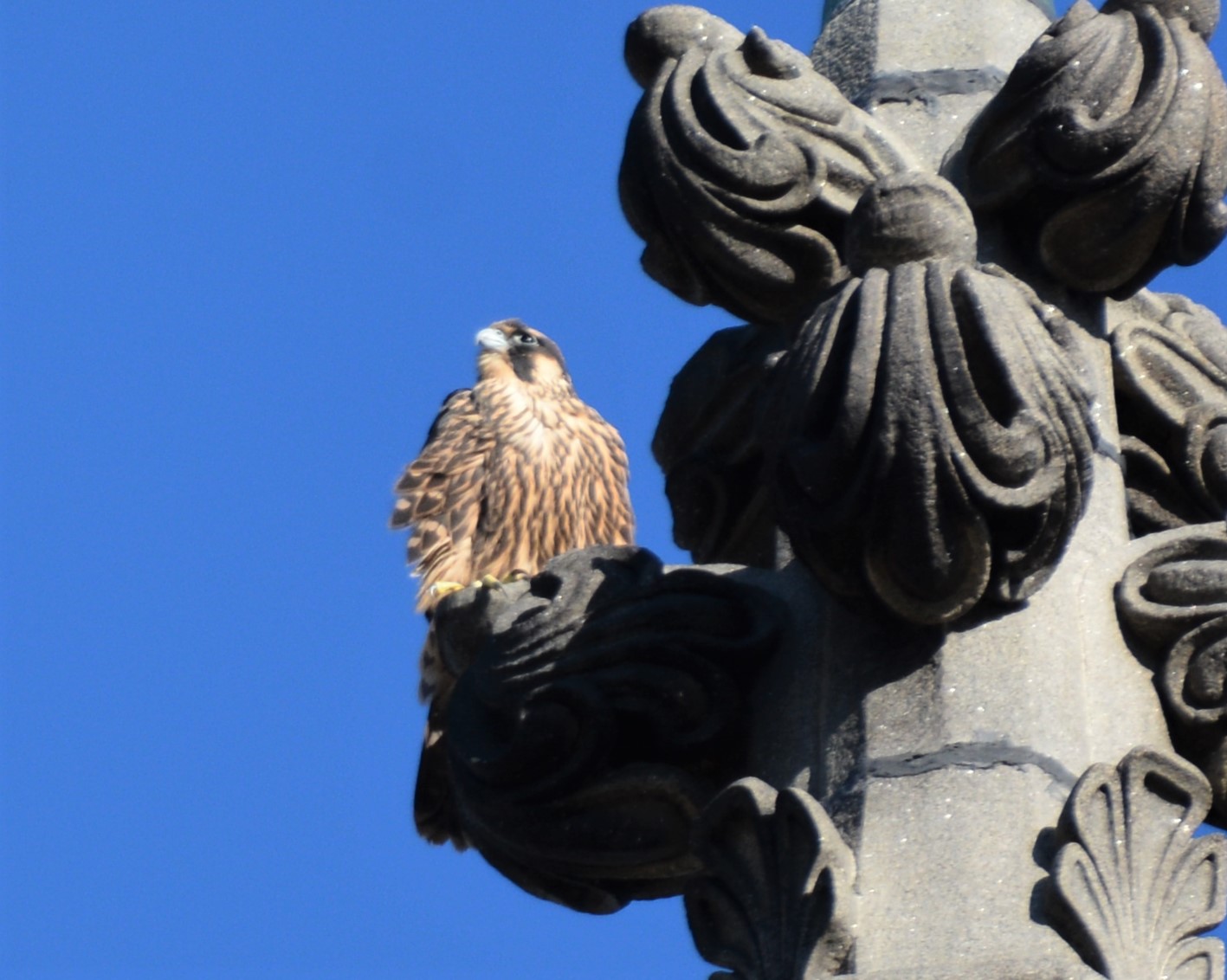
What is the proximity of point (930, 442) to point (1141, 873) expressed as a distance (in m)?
0.57

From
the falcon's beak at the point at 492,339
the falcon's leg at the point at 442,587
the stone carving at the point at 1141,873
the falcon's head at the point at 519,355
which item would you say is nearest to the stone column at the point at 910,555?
the stone carving at the point at 1141,873

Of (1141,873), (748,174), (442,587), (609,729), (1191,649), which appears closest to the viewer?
(1141,873)

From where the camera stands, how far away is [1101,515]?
374 centimetres

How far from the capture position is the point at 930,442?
3281 mm

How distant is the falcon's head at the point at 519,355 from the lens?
33.5 feet

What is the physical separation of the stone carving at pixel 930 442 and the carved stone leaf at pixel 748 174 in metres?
0.52

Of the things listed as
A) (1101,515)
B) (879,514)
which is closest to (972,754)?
(879,514)

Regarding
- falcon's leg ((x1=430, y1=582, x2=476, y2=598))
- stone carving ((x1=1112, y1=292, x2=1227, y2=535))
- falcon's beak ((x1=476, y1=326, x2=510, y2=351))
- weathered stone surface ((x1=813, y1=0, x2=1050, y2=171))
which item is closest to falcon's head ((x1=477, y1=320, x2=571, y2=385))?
falcon's beak ((x1=476, y1=326, x2=510, y2=351))

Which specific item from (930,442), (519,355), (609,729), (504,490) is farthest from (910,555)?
(519,355)

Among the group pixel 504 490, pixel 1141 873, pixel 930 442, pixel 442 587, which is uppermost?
pixel 504 490

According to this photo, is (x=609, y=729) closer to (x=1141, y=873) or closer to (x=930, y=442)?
(x=930, y=442)

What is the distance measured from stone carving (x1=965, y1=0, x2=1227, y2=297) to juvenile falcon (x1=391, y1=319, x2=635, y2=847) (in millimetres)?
4359

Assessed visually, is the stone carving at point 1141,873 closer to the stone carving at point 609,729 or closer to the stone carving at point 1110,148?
the stone carving at point 609,729

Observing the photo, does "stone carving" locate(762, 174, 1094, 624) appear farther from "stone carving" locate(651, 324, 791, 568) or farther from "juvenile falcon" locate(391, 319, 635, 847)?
"juvenile falcon" locate(391, 319, 635, 847)
